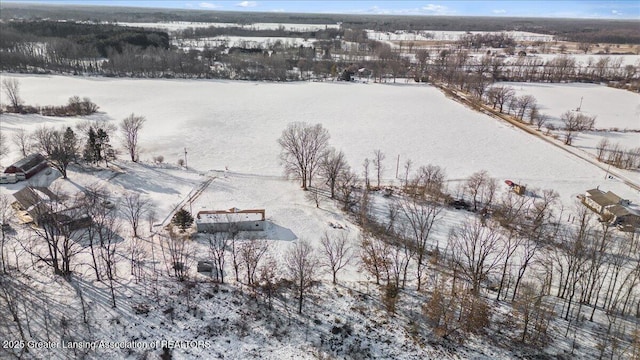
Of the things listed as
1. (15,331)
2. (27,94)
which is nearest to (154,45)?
(27,94)

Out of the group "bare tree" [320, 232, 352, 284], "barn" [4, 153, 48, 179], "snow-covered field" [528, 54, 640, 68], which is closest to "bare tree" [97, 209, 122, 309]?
"barn" [4, 153, 48, 179]

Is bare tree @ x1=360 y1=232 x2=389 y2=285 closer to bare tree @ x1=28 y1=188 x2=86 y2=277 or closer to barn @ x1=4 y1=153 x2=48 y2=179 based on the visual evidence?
bare tree @ x1=28 y1=188 x2=86 y2=277

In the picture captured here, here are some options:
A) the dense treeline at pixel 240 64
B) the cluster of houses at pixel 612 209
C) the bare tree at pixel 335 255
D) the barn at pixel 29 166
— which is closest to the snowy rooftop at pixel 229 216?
the bare tree at pixel 335 255

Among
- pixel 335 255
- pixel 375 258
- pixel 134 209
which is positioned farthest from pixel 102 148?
pixel 375 258

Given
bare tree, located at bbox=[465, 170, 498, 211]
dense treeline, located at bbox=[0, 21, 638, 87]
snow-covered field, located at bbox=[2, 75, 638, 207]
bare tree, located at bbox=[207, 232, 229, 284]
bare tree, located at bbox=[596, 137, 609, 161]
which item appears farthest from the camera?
dense treeline, located at bbox=[0, 21, 638, 87]

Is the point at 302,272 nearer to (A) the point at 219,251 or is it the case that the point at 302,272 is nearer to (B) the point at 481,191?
(A) the point at 219,251

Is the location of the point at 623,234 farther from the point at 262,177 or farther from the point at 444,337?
the point at 262,177

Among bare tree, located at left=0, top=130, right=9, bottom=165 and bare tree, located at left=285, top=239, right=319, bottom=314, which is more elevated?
bare tree, located at left=0, top=130, right=9, bottom=165

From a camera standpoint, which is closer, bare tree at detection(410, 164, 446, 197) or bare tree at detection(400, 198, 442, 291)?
bare tree at detection(400, 198, 442, 291)
